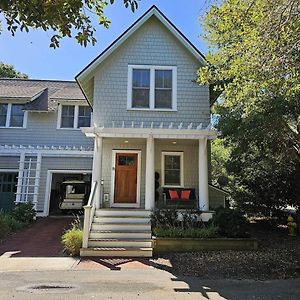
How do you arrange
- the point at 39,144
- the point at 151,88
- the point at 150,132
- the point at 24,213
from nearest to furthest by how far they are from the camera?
1. the point at 150,132
2. the point at 151,88
3. the point at 24,213
4. the point at 39,144

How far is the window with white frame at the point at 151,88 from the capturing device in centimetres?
1304

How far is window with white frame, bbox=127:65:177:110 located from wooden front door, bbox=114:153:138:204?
2206 millimetres

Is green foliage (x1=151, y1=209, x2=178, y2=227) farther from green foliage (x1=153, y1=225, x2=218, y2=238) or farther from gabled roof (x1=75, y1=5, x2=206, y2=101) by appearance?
gabled roof (x1=75, y1=5, x2=206, y2=101)

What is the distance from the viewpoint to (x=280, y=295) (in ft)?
19.1

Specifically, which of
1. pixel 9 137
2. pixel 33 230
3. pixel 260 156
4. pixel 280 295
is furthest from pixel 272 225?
pixel 9 137

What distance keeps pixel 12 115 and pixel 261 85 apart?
1391 cm

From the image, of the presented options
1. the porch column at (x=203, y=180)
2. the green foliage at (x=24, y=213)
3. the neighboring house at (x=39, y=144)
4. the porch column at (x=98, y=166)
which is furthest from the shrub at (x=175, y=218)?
the neighboring house at (x=39, y=144)

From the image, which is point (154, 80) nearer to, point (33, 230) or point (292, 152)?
point (292, 152)

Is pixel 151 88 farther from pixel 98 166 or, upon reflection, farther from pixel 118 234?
pixel 118 234

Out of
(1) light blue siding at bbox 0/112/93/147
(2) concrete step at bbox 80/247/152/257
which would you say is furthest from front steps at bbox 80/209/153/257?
(1) light blue siding at bbox 0/112/93/147

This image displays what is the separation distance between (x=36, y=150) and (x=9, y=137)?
7.24 ft

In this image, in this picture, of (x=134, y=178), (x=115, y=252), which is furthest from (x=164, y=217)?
(x=134, y=178)

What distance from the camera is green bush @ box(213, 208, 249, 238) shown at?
988 cm

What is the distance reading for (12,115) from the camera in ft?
56.5
